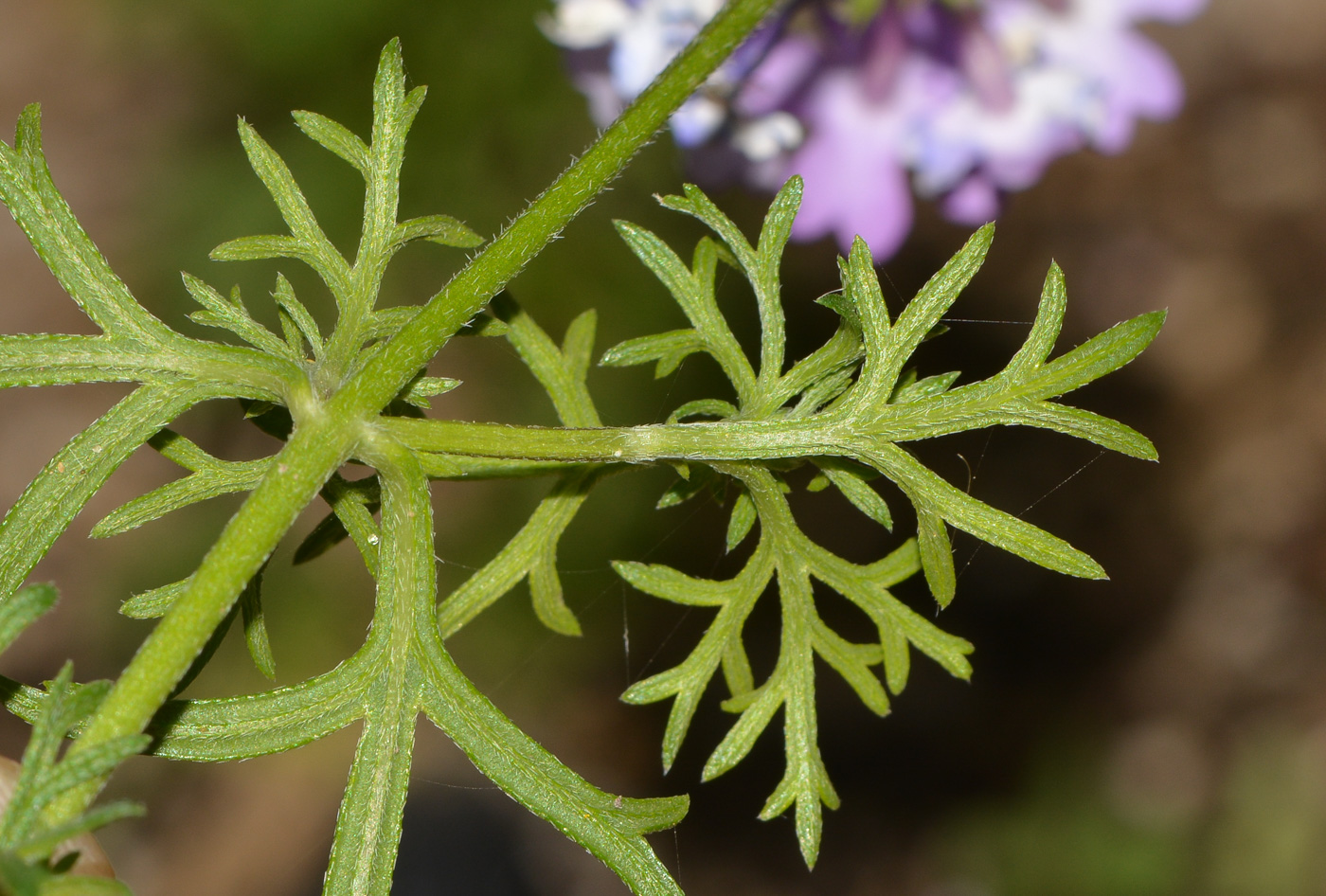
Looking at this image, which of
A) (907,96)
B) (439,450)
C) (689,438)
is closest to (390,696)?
(439,450)

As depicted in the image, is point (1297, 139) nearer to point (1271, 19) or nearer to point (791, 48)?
point (1271, 19)

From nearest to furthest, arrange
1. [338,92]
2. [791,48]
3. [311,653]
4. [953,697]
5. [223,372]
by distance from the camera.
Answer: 1. [223,372]
2. [791,48]
3. [338,92]
4. [311,653]
5. [953,697]

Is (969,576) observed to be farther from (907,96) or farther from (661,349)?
(661,349)

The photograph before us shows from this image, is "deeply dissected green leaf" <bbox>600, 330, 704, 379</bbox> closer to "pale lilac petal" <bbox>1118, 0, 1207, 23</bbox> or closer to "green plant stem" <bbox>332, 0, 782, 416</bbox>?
"green plant stem" <bbox>332, 0, 782, 416</bbox>

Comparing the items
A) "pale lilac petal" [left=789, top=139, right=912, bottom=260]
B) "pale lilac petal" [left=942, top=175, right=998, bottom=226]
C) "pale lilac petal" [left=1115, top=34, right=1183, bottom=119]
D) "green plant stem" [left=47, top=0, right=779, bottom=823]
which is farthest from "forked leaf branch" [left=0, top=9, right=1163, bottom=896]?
"pale lilac petal" [left=1115, top=34, right=1183, bottom=119]

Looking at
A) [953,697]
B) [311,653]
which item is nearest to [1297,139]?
[953,697]

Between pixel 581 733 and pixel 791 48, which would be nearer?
pixel 791 48
